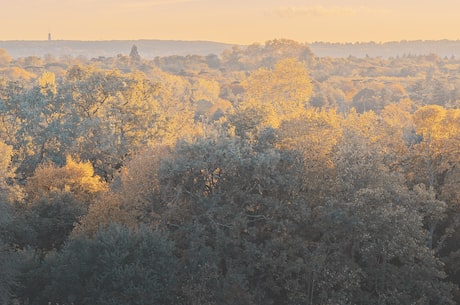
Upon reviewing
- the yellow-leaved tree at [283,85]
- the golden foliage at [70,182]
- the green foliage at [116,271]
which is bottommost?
the green foliage at [116,271]

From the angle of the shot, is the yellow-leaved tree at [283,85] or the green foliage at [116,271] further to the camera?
the yellow-leaved tree at [283,85]

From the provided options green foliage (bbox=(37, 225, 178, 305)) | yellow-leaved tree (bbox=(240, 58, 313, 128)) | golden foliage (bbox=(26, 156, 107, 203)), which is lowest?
green foliage (bbox=(37, 225, 178, 305))

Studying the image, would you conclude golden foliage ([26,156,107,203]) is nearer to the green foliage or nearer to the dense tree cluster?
the dense tree cluster

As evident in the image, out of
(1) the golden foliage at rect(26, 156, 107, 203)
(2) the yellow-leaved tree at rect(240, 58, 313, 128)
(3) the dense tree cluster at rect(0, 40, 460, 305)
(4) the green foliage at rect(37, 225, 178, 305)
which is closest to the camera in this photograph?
(4) the green foliage at rect(37, 225, 178, 305)

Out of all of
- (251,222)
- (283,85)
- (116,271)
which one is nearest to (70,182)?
(116,271)

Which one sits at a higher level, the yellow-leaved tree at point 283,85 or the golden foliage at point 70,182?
the yellow-leaved tree at point 283,85

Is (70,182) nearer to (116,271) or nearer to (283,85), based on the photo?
(116,271)

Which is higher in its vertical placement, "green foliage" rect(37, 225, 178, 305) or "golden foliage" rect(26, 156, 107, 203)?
"golden foliage" rect(26, 156, 107, 203)

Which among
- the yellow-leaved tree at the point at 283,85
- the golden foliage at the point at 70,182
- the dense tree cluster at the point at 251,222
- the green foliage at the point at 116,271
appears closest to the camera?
the green foliage at the point at 116,271

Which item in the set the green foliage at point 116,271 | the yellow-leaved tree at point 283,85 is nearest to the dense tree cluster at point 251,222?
the green foliage at point 116,271

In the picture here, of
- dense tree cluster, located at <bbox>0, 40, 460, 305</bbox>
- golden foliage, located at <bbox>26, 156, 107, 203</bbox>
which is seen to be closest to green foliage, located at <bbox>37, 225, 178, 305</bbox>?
dense tree cluster, located at <bbox>0, 40, 460, 305</bbox>

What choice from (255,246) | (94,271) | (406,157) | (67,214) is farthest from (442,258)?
(67,214)

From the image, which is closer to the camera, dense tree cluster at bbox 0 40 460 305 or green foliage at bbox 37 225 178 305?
green foliage at bbox 37 225 178 305

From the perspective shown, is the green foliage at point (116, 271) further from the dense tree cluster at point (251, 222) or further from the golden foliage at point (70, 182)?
the golden foliage at point (70, 182)
